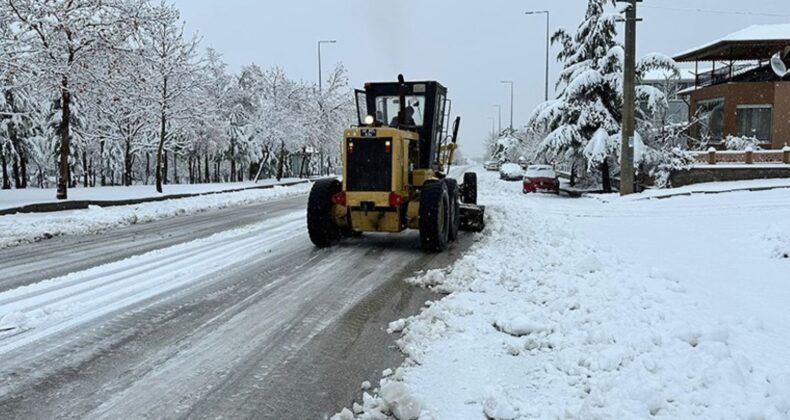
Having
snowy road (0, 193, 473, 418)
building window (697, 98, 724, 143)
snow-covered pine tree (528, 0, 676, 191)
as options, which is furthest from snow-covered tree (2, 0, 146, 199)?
building window (697, 98, 724, 143)

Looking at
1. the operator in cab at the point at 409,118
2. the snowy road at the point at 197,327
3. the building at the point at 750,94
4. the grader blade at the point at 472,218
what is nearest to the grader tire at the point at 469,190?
the grader blade at the point at 472,218

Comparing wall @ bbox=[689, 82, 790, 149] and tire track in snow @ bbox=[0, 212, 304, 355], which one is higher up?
wall @ bbox=[689, 82, 790, 149]

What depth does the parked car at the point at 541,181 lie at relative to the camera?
29.6 meters

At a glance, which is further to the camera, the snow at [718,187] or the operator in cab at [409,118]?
the snow at [718,187]

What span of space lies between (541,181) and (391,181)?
2032 cm

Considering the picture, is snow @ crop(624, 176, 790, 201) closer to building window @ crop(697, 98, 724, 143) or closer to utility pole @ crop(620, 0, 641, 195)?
utility pole @ crop(620, 0, 641, 195)

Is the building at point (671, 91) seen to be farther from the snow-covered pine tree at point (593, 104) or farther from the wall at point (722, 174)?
the wall at point (722, 174)

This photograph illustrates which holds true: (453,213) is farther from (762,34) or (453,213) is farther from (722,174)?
(762,34)

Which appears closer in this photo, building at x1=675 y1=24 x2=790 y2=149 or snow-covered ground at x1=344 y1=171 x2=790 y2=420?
snow-covered ground at x1=344 y1=171 x2=790 y2=420

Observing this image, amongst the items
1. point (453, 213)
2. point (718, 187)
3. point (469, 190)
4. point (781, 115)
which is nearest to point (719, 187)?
point (718, 187)

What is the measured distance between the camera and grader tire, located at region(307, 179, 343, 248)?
10971 millimetres

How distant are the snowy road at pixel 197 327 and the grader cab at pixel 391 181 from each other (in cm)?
54

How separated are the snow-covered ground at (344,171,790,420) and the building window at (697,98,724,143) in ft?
85.9

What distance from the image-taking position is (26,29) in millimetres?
19641
